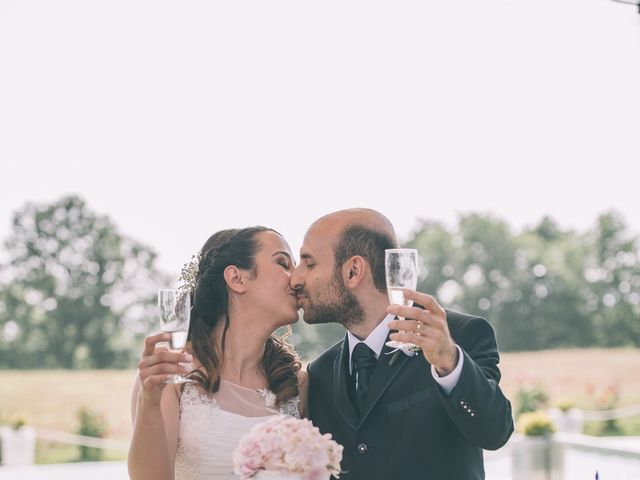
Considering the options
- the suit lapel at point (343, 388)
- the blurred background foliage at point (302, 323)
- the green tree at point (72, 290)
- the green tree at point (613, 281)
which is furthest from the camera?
the green tree at point (613, 281)

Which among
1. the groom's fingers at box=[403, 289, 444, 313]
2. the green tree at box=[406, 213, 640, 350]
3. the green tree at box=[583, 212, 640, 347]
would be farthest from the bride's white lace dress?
the green tree at box=[583, 212, 640, 347]

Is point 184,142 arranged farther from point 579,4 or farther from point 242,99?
point 579,4

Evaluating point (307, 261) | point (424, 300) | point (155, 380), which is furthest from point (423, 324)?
point (307, 261)

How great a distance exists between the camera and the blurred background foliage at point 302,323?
20953 mm

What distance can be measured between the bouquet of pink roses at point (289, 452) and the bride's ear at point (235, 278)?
1.19 m

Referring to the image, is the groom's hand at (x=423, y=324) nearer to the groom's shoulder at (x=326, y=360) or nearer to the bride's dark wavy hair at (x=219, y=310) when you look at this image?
the groom's shoulder at (x=326, y=360)

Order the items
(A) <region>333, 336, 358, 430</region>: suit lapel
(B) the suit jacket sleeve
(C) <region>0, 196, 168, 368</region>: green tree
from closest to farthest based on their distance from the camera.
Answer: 1. (B) the suit jacket sleeve
2. (A) <region>333, 336, 358, 430</region>: suit lapel
3. (C) <region>0, 196, 168, 368</region>: green tree

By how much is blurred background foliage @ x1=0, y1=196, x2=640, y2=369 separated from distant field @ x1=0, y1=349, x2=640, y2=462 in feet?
4.22

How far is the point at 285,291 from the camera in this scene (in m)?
3.28

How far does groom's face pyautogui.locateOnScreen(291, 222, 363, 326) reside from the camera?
2.99 metres

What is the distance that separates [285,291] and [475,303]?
64.0 feet

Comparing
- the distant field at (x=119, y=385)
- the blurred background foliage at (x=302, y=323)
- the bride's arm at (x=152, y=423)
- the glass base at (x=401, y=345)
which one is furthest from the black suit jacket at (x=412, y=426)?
the blurred background foliage at (x=302, y=323)

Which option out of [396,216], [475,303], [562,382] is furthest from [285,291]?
[396,216]

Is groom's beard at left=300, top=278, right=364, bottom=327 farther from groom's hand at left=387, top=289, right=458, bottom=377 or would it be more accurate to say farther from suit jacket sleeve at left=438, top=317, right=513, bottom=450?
groom's hand at left=387, top=289, right=458, bottom=377
